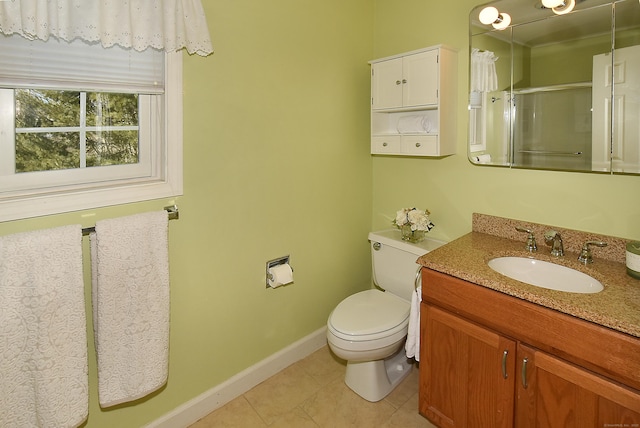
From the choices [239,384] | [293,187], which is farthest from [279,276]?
[239,384]

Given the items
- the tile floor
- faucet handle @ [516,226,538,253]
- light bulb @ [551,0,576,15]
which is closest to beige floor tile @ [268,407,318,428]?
the tile floor

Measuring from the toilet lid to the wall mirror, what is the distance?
0.93 metres

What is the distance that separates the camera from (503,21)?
6.20 ft

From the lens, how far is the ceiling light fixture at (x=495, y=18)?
6.18ft

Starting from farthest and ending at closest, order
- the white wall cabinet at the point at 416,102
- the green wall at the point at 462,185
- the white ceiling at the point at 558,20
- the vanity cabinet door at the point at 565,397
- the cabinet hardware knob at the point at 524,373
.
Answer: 1. the white wall cabinet at the point at 416,102
2. the green wall at the point at 462,185
3. the white ceiling at the point at 558,20
4. the cabinet hardware knob at the point at 524,373
5. the vanity cabinet door at the point at 565,397

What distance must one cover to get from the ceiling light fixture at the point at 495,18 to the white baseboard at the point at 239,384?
2.02 m

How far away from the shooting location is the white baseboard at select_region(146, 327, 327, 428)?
1.82 m

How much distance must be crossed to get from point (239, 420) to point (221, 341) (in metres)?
0.40

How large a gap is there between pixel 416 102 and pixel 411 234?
0.76m

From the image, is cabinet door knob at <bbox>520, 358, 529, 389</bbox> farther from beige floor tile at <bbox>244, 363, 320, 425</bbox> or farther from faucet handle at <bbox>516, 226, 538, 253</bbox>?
beige floor tile at <bbox>244, 363, 320, 425</bbox>

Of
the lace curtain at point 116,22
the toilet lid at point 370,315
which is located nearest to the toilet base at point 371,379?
the toilet lid at point 370,315

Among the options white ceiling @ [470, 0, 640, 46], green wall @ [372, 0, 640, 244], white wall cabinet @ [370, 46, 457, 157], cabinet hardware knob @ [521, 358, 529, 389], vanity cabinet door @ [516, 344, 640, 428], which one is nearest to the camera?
vanity cabinet door @ [516, 344, 640, 428]

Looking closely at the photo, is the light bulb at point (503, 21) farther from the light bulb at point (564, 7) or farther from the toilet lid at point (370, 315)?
the toilet lid at point (370, 315)

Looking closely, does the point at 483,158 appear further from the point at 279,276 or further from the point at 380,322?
the point at 279,276
